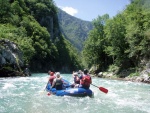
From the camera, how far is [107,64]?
177 ft

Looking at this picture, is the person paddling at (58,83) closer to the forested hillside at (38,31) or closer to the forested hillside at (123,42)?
Answer: the forested hillside at (123,42)

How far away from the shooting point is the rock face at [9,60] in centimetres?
3366

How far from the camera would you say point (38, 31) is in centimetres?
7788

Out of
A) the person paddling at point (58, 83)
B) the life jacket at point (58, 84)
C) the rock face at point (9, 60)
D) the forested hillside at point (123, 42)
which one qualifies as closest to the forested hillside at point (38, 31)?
the rock face at point (9, 60)

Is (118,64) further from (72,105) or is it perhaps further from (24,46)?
(72,105)

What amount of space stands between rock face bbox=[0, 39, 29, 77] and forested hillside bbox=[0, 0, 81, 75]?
8.36 meters

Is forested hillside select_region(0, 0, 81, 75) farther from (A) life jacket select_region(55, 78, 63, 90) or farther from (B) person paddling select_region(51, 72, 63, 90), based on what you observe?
(A) life jacket select_region(55, 78, 63, 90)

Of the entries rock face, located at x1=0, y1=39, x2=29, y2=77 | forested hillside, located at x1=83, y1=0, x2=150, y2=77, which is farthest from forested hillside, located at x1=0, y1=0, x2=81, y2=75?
forested hillside, located at x1=83, y1=0, x2=150, y2=77

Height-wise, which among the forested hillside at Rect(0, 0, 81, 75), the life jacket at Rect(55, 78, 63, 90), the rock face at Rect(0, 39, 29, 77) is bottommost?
the life jacket at Rect(55, 78, 63, 90)

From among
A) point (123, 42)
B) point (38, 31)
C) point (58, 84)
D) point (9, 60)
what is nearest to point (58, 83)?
point (58, 84)

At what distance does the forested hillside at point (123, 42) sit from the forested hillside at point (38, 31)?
1310 cm

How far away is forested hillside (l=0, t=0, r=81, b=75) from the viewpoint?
62188mm

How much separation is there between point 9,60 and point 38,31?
143 ft

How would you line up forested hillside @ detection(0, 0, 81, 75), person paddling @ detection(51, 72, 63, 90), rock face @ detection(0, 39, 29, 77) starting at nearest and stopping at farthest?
person paddling @ detection(51, 72, 63, 90)
rock face @ detection(0, 39, 29, 77)
forested hillside @ detection(0, 0, 81, 75)
